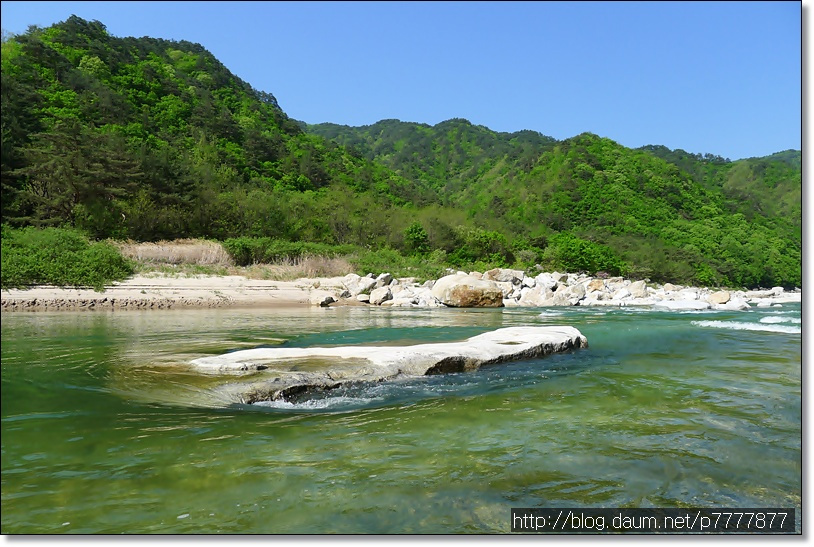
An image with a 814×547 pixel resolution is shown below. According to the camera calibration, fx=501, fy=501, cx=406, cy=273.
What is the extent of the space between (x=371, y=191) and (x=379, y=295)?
133 feet

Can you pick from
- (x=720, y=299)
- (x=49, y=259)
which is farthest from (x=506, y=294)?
(x=49, y=259)

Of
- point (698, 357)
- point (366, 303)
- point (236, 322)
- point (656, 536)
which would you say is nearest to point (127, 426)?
point (656, 536)

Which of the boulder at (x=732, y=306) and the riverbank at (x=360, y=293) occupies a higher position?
the riverbank at (x=360, y=293)

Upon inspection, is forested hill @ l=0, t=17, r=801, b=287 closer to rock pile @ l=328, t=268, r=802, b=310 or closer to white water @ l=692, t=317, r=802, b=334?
white water @ l=692, t=317, r=802, b=334

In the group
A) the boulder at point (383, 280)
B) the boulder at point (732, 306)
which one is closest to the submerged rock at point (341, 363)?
the boulder at point (383, 280)

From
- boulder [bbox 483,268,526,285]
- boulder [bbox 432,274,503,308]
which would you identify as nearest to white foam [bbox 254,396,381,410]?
boulder [bbox 432,274,503,308]

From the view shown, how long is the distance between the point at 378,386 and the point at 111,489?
3543 mm

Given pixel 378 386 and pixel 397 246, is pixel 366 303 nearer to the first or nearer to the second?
pixel 378 386

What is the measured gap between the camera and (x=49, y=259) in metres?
3.20

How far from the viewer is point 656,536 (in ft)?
7.30

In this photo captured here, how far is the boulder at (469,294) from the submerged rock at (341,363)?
48.7 ft

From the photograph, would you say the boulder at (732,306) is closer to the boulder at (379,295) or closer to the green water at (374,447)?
the boulder at (379,295)

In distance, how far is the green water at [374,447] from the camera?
2617 millimetres

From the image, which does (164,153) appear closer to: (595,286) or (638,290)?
(595,286)
